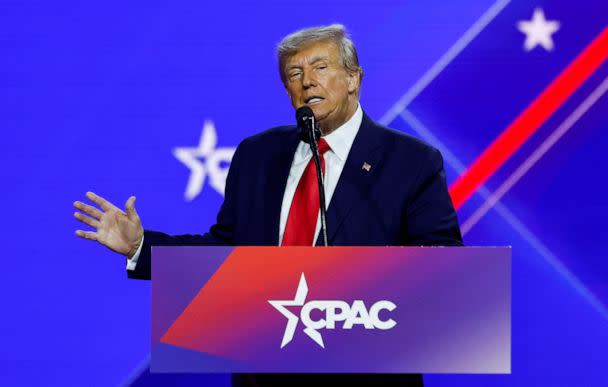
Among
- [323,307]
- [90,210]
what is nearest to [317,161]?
[323,307]

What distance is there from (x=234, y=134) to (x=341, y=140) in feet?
2.99

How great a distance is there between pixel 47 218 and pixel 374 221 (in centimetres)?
141

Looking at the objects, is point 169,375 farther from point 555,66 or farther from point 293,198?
point 555,66

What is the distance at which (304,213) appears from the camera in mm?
1962

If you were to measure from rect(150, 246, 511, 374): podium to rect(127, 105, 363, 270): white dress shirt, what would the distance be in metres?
0.42

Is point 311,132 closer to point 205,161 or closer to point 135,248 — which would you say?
point 135,248

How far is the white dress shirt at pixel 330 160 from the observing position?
6.51 ft

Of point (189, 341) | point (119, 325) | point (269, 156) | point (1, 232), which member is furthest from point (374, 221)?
point (1, 232)

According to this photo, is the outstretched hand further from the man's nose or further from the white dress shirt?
the man's nose

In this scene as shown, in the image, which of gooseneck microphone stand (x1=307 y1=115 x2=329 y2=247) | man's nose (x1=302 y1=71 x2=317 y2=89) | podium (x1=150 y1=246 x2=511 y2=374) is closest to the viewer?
podium (x1=150 y1=246 x2=511 y2=374)

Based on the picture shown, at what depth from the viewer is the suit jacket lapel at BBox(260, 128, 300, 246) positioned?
1.97 meters

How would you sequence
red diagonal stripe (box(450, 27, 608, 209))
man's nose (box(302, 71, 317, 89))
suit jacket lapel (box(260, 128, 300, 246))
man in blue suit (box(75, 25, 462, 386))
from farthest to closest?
red diagonal stripe (box(450, 27, 608, 209)) < man's nose (box(302, 71, 317, 89)) < suit jacket lapel (box(260, 128, 300, 246)) < man in blue suit (box(75, 25, 462, 386))

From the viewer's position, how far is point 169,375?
9.61 feet

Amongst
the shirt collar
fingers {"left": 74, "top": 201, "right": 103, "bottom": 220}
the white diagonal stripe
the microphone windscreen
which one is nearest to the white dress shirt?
the shirt collar
